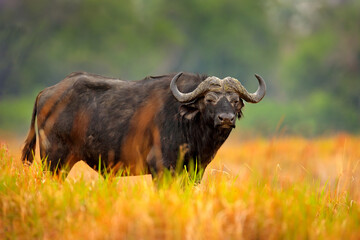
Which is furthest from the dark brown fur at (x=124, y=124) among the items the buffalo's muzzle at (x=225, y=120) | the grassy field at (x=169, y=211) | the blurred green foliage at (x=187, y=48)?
the blurred green foliage at (x=187, y=48)

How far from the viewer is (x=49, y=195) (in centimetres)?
408

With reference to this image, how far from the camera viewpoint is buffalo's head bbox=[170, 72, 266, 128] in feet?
16.9

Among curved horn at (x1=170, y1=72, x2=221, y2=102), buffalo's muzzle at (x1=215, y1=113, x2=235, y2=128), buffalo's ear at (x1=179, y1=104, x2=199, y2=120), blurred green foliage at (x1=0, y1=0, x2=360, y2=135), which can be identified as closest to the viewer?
buffalo's muzzle at (x1=215, y1=113, x2=235, y2=128)

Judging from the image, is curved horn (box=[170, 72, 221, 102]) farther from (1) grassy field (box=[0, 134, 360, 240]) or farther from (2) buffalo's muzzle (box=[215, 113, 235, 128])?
(1) grassy field (box=[0, 134, 360, 240])

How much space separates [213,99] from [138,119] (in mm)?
1018

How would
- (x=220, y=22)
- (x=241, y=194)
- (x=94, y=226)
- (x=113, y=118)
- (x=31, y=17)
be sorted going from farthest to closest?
(x=220, y=22) → (x=31, y=17) → (x=113, y=118) → (x=241, y=194) → (x=94, y=226)

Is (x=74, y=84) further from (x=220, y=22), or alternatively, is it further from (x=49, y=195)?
(x=220, y=22)

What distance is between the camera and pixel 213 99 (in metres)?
5.25

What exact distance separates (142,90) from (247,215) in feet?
8.83

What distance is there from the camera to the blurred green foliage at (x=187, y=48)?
28359mm

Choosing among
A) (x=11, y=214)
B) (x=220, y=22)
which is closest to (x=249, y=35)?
(x=220, y=22)

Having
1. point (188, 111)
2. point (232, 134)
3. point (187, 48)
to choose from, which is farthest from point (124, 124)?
point (187, 48)

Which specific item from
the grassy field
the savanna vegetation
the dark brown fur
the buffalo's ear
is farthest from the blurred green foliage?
the grassy field

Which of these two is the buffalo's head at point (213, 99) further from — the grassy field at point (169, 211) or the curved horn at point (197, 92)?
the grassy field at point (169, 211)
